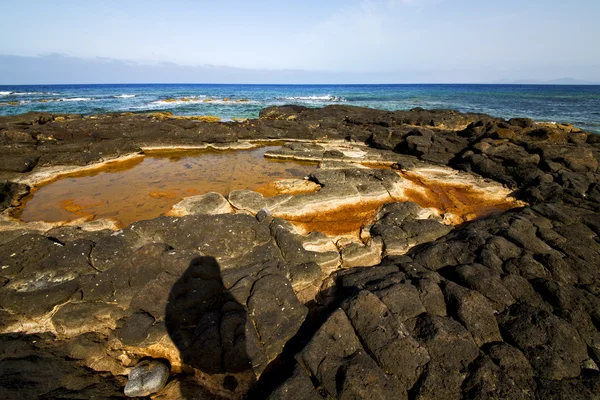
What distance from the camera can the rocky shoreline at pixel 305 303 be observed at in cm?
418

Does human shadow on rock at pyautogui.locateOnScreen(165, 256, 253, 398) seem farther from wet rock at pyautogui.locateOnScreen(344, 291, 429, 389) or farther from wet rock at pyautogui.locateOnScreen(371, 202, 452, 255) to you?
wet rock at pyautogui.locateOnScreen(371, 202, 452, 255)

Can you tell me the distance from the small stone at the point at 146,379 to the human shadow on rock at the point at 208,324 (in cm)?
40

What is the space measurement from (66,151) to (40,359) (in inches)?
625

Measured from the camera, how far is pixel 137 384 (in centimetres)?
439

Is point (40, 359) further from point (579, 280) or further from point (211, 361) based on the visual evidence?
point (579, 280)

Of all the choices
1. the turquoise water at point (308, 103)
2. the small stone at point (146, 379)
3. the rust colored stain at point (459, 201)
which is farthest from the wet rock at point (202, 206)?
the turquoise water at point (308, 103)

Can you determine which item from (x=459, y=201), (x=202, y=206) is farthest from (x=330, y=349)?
(x=459, y=201)

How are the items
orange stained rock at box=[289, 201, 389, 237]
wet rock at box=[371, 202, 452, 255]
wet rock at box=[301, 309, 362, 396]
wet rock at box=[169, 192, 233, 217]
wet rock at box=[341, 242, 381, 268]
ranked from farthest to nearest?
1. wet rock at box=[169, 192, 233, 217]
2. orange stained rock at box=[289, 201, 389, 237]
3. wet rock at box=[371, 202, 452, 255]
4. wet rock at box=[341, 242, 381, 268]
5. wet rock at box=[301, 309, 362, 396]

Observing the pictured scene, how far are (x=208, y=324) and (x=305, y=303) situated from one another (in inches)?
81.7

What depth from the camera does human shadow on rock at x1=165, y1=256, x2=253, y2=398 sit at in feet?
15.2

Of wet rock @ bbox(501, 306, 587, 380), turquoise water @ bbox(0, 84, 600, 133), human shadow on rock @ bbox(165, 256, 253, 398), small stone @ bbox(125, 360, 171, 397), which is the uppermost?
turquoise water @ bbox(0, 84, 600, 133)

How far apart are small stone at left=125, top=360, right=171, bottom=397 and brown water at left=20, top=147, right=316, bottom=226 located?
5733 millimetres

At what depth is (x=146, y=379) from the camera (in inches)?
175

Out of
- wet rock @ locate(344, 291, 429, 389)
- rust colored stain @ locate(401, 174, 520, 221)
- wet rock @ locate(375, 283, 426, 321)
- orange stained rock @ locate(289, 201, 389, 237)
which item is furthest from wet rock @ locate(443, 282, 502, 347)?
rust colored stain @ locate(401, 174, 520, 221)
